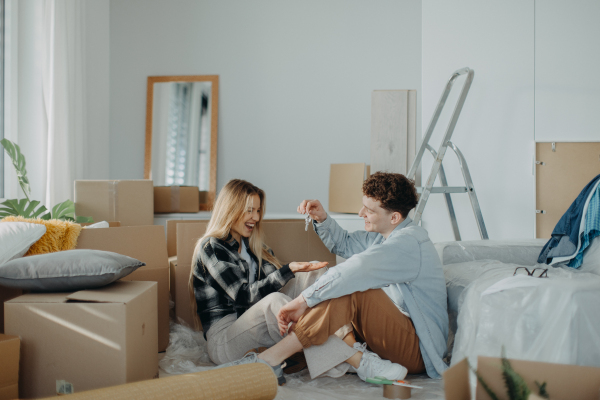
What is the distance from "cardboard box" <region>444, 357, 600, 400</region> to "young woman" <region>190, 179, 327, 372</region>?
1.20 m

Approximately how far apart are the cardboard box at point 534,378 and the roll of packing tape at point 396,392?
3.38 ft

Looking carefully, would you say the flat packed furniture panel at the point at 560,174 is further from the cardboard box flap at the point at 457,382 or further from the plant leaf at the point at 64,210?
the plant leaf at the point at 64,210

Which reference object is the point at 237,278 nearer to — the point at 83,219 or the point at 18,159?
the point at 83,219

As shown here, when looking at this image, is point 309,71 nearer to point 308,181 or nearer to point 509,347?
point 308,181

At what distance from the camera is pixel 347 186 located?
314 centimetres

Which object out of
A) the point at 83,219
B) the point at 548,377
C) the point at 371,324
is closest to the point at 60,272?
the point at 371,324

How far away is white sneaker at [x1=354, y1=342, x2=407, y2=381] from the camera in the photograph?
63.2 inches

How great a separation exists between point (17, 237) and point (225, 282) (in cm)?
75

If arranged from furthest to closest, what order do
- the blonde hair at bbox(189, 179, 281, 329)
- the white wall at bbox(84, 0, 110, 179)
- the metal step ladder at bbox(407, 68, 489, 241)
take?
the white wall at bbox(84, 0, 110, 179)
the metal step ladder at bbox(407, 68, 489, 241)
the blonde hair at bbox(189, 179, 281, 329)

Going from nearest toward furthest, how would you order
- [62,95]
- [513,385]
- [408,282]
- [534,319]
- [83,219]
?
[513,385], [534,319], [408,282], [83,219], [62,95]

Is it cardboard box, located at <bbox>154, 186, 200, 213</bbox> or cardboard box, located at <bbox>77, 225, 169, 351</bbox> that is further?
cardboard box, located at <bbox>154, 186, 200, 213</bbox>

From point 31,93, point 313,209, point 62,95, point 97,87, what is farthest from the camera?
point 97,87

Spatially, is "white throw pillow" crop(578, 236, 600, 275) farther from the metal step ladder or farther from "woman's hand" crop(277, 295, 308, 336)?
"woman's hand" crop(277, 295, 308, 336)

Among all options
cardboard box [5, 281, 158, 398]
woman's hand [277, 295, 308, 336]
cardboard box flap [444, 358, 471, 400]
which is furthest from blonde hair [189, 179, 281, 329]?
cardboard box flap [444, 358, 471, 400]
